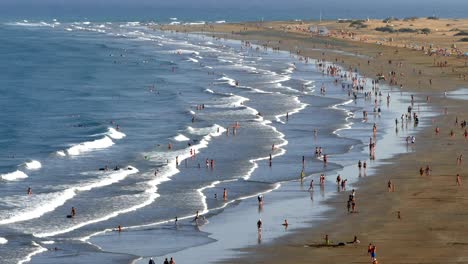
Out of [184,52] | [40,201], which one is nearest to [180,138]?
[40,201]

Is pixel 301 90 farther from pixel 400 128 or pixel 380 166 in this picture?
pixel 380 166

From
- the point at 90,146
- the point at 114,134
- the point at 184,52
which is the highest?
the point at 184,52

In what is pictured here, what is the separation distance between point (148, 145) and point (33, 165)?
8813 mm

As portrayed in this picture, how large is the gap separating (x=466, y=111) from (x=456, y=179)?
24544 millimetres

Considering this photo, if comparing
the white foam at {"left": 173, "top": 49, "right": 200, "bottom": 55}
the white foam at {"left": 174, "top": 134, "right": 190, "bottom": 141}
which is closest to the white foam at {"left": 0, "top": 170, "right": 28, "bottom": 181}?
the white foam at {"left": 174, "top": 134, "right": 190, "bottom": 141}

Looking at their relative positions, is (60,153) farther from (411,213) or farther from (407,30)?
(407,30)

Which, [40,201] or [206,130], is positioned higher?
[40,201]

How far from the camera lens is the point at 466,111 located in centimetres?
6956

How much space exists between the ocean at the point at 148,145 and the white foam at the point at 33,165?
0.38 feet

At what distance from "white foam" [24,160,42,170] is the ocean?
116 millimetres

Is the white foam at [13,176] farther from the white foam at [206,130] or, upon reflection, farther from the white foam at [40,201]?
the white foam at [206,130]

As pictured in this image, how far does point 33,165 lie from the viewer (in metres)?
51.1

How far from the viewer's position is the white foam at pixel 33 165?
166ft

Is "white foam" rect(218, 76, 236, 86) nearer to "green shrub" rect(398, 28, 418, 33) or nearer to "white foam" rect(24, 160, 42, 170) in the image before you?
"white foam" rect(24, 160, 42, 170)
